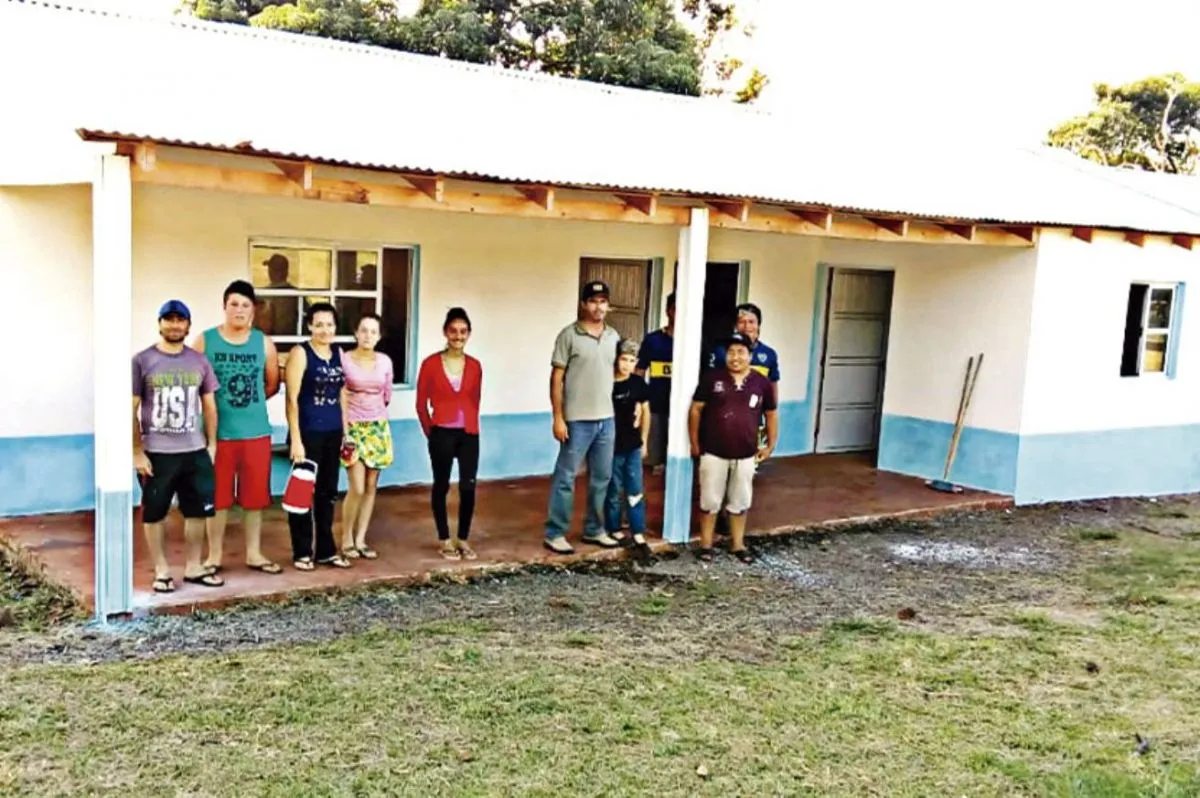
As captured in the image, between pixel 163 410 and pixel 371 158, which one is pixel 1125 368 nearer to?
pixel 371 158

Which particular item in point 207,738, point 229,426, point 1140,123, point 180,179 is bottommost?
point 207,738

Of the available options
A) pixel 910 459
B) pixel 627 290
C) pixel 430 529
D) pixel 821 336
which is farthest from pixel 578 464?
pixel 821 336

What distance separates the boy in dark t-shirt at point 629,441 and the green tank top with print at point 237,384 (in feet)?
7.62

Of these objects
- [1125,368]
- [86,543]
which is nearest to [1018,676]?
[86,543]

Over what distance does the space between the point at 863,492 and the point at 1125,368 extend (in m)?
3.25

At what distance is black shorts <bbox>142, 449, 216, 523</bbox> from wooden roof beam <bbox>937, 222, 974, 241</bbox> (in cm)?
595

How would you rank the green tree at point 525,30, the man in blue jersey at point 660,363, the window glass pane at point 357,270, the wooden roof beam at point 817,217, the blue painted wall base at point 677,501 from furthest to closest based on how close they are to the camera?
the green tree at point 525,30, the window glass pane at point 357,270, the man in blue jersey at point 660,363, the wooden roof beam at point 817,217, the blue painted wall base at point 677,501

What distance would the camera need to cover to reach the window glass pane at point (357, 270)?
342 inches

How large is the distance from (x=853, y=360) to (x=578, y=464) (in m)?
5.45

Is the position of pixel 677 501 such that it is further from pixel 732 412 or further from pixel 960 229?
pixel 960 229

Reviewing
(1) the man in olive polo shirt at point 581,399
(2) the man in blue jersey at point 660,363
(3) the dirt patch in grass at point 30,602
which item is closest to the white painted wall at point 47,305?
(3) the dirt patch in grass at point 30,602

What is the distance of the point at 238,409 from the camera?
242 inches

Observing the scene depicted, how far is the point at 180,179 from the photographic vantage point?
5.72 meters

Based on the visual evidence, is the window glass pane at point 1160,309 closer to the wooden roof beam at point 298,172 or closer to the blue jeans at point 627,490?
the blue jeans at point 627,490
